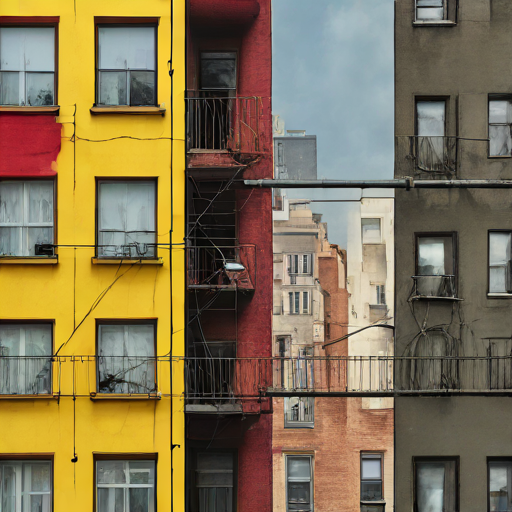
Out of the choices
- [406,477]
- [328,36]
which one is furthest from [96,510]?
[328,36]

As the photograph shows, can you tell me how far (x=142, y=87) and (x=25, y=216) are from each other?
4.73 m

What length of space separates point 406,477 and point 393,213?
7.09 metres

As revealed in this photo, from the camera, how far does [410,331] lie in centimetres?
1923

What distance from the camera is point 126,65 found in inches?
764

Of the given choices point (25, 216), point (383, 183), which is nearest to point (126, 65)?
point (25, 216)

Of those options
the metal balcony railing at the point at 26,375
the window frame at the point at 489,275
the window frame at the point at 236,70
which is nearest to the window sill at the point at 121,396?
the metal balcony railing at the point at 26,375

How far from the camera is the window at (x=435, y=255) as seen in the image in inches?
766

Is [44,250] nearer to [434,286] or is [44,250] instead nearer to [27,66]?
[27,66]

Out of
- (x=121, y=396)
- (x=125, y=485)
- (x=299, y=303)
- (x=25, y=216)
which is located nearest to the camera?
(x=121, y=396)

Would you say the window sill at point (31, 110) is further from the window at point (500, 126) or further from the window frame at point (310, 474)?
the window at point (500, 126)

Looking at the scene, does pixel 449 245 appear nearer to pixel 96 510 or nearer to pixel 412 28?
pixel 412 28

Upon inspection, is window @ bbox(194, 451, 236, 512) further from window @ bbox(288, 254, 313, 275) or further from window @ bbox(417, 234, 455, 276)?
window @ bbox(417, 234, 455, 276)

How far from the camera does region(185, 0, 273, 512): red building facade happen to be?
18875mm

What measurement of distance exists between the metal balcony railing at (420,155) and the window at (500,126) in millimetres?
1181
